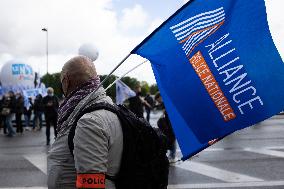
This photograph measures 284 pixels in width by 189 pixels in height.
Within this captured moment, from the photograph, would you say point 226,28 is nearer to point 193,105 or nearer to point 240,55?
point 240,55

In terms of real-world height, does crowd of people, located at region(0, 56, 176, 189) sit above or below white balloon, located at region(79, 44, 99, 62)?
below

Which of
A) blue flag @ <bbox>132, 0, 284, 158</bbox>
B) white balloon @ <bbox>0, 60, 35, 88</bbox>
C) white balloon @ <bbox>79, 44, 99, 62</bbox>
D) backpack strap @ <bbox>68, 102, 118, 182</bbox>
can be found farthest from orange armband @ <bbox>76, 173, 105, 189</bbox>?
white balloon @ <bbox>0, 60, 35, 88</bbox>

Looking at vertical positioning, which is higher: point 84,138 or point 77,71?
point 77,71

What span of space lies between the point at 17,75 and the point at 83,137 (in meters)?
31.5

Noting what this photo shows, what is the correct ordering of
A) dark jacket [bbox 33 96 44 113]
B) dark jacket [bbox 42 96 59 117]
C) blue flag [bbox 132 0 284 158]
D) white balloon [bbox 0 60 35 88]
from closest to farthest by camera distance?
blue flag [bbox 132 0 284 158] < dark jacket [bbox 42 96 59 117] < dark jacket [bbox 33 96 44 113] < white balloon [bbox 0 60 35 88]

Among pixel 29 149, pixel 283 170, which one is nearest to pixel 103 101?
pixel 283 170

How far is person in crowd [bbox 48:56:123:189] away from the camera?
2.34m

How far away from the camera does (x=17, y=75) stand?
32719mm

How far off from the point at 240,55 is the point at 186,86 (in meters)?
0.38

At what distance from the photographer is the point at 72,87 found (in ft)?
8.80

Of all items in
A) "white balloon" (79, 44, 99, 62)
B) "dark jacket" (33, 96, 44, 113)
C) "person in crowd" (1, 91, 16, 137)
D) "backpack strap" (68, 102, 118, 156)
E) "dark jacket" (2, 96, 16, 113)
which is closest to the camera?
"backpack strap" (68, 102, 118, 156)

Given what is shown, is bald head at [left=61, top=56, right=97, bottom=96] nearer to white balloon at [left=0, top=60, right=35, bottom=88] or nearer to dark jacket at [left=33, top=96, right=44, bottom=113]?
dark jacket at [left=33, top=96, right=44, bottom=113]

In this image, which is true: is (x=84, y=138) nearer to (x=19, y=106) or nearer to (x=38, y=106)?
(x=19, y=106)

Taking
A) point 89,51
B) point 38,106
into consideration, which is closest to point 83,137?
point 89,51
